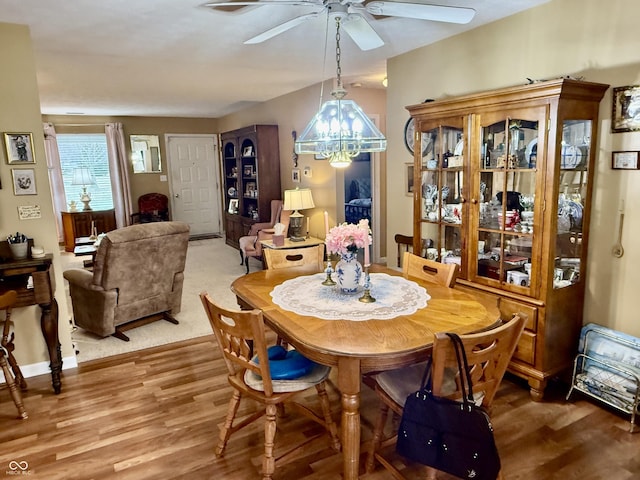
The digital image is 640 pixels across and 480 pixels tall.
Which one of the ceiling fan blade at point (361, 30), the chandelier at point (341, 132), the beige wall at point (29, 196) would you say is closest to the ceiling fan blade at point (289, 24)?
the ceiling fan blade at point (361, 30)

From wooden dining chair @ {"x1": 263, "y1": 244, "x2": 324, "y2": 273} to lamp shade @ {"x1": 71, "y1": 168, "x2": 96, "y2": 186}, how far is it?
19.8 feet

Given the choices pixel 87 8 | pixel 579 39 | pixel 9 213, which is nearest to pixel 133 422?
pixel 9 213

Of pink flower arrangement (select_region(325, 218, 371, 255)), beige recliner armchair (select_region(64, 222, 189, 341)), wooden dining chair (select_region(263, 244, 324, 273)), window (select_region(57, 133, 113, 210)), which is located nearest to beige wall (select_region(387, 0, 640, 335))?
pink flower arrangement (select_region(325, 218, 371, 255))

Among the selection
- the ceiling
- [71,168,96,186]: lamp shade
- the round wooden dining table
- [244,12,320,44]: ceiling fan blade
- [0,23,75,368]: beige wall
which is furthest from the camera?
[71,168,96,186]: lamp shade

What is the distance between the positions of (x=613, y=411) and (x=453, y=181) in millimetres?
1689

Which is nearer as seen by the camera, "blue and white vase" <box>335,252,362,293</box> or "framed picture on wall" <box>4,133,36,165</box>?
"blue and white vase" <box>335,252,362,293</box>

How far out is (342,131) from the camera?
251 cm

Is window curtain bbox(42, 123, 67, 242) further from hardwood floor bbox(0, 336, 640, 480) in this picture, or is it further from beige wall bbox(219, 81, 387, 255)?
hardwood floor bbox(0, 336, 640, 480)

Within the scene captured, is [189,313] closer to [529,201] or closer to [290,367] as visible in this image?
[290,367]

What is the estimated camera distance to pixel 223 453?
2250 mm

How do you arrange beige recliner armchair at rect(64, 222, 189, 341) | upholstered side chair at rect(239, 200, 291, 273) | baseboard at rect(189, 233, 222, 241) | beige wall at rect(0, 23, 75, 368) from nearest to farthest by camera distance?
beige wall at rect(0, 23, 75, 368) → beige recliner armchair at rect(64, 222, 189, 341) → upholstered side chair at rect(239, 200, 291, 273) → baseboard at rect(189, 233, 222, 241)

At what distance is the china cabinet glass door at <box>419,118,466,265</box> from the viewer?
3049 mm

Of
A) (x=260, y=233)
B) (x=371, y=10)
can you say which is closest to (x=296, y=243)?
(x=260, y=233)

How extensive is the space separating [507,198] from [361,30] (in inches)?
52.9
